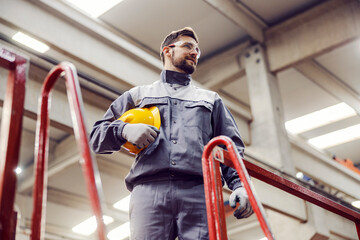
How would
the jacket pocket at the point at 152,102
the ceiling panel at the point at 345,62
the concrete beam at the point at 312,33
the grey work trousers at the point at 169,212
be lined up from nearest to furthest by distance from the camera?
the grey work trousers at the point at 169,212 → the jacket pocket at the point at 152,102 → the concrete beam at the point at 312,33 → the ceiling panel at the point at 345,62

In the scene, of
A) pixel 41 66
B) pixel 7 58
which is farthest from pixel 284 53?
pixel 7 58

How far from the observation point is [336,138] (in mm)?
13836

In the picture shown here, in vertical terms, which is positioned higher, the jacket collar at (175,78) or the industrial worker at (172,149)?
the jacket collar at (175,78)

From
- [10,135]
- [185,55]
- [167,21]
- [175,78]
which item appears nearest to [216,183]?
[175,78]

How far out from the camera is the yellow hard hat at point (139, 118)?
276 cm

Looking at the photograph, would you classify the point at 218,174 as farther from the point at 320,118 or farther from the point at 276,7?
the point at 320,118

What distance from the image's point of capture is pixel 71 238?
15391mm

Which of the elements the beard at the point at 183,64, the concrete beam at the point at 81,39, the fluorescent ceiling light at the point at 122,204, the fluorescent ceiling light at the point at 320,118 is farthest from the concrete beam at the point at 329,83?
the beard at the point at 183,64

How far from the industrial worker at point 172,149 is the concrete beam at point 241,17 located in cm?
554

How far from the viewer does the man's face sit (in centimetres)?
311

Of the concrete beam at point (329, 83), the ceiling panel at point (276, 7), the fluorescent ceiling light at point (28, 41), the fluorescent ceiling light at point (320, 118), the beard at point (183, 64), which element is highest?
the ceiling panel at point (276, 7)

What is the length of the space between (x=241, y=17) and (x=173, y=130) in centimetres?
678

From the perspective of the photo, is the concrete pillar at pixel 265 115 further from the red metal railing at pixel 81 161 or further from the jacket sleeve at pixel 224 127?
the red metal railing at pixel 81 161

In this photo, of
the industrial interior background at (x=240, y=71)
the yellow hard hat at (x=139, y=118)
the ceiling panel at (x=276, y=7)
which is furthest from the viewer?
the ceiling panel at (x=276, y=7)
